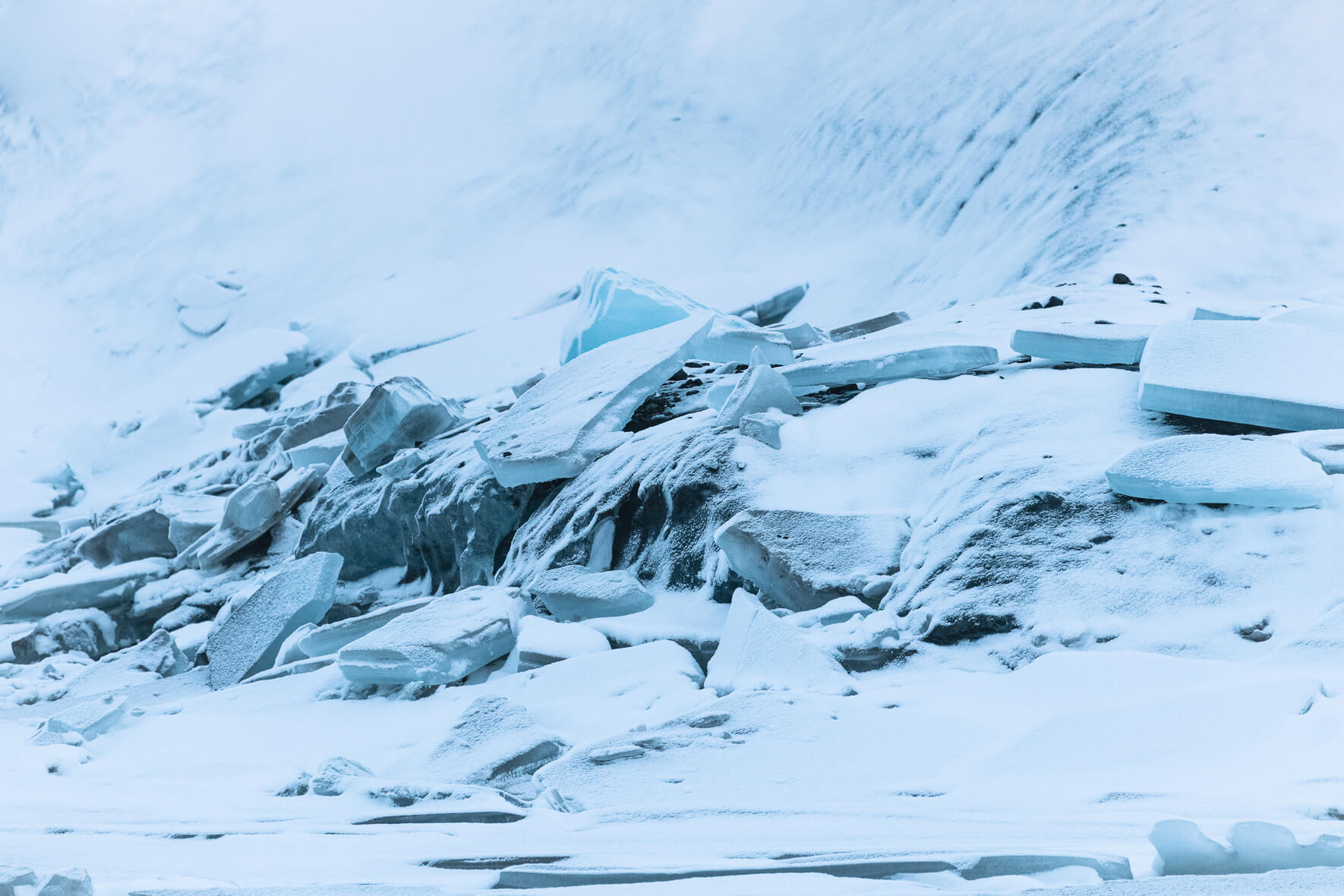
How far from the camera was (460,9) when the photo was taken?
15406 millimetres

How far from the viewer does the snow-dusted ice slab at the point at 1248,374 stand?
273cm

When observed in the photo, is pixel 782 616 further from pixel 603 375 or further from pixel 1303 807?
pixel 603 375

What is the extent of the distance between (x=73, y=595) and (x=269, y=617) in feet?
6.24

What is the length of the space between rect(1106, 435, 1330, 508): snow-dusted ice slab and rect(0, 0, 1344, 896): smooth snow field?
0.01 m

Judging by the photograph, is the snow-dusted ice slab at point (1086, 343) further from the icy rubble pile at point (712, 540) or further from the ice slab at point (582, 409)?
the ice slab at point (582, 409)

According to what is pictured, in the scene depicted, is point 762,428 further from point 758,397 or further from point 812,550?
point 812,550

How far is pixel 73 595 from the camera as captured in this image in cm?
519

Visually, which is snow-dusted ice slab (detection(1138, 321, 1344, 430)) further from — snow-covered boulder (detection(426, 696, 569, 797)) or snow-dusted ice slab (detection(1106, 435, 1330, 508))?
snow-covered boulder (detection(426, 696, 569, 797))

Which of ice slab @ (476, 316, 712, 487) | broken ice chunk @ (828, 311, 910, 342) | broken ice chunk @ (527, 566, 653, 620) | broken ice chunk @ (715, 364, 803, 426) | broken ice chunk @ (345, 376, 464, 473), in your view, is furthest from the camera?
broken ice chunk @ (828, 311, 910, 342)

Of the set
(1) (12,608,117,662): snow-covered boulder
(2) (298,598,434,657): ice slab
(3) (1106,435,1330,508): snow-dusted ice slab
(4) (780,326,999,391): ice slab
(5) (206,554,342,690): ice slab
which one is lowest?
(1) (12,608,117,662): snow-covered boulder

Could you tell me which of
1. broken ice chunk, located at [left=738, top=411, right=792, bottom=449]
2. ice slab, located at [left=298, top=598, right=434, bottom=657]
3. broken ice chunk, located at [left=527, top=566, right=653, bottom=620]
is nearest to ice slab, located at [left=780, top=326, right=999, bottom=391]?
broken ice chunk, located at [left=738, top=411, right=792, bottom=449]

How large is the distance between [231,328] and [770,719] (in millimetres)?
11449

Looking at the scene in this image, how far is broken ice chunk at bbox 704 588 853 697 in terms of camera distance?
231cm

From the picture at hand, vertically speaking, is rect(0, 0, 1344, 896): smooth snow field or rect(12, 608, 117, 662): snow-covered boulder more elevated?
rect(0, 0, 1344, 896): smooth snow field
